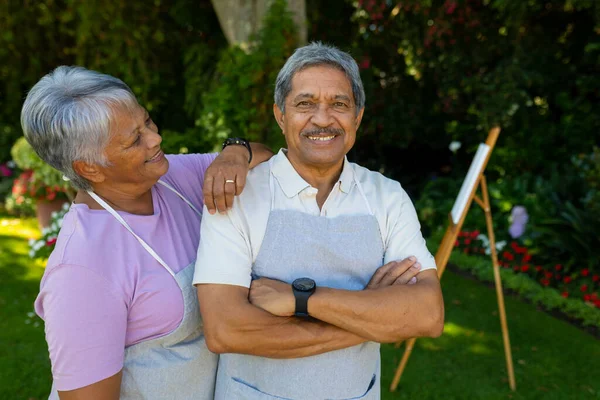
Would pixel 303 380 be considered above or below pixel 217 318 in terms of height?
below

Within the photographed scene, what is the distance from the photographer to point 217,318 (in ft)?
4.96

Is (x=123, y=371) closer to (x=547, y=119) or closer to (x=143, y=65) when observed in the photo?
(x=143, y=65)

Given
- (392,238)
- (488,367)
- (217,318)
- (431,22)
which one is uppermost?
(431,22)

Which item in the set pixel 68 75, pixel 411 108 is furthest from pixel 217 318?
pixel 411 108

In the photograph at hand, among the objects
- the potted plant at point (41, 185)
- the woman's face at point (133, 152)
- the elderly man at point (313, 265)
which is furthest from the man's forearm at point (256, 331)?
the potted plant at point (41, 185)

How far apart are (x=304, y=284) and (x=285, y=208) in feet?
0.91

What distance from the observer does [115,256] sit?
1491 millimetres

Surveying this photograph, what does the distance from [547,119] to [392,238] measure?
6.70 m

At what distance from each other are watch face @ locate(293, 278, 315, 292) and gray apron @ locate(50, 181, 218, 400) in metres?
0.31

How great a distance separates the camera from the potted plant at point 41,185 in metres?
6.30

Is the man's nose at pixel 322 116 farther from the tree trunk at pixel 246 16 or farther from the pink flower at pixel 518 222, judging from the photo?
the pink flower at pixel 518 222

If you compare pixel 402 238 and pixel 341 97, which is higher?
pixel 341 97

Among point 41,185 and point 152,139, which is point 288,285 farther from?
point 41,185

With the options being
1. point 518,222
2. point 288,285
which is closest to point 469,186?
point 288,285
